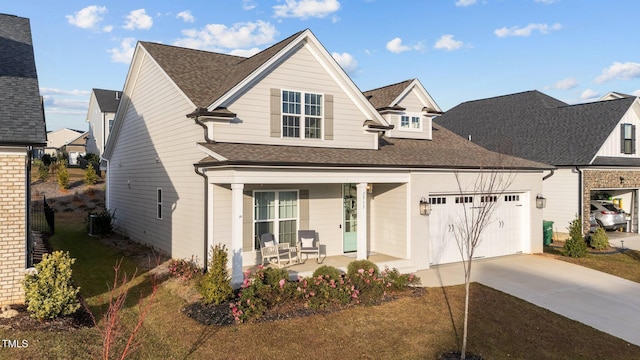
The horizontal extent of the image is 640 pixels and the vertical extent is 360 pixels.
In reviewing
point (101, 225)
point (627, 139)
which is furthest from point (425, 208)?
point (627, 139)

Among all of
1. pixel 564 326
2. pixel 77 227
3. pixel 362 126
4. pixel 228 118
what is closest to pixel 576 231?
pixel 564 326

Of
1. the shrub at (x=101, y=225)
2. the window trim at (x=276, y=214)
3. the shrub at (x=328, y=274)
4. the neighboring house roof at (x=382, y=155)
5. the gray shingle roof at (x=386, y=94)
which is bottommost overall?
the shrub at (x=328, y=274)

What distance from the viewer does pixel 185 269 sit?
12.0m

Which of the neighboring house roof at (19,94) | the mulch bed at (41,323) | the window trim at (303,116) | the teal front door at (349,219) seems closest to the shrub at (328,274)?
the teal front door at (349,219)

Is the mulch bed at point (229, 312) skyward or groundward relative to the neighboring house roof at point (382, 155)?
groundward

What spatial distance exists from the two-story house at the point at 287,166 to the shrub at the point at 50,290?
3681 mm

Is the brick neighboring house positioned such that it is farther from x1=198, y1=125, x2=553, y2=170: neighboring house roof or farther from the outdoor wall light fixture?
the outdoor wall light fixture

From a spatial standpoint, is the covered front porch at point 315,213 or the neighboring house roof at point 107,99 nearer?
the covered front porch at point 315,213

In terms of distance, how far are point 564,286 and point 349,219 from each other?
6.94m

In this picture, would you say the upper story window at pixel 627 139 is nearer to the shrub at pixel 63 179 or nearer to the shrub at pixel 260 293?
the shrub at pixel 260 293

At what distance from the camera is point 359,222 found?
12.9 m

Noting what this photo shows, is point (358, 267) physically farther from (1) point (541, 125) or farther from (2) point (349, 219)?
(1) point (541, 125)

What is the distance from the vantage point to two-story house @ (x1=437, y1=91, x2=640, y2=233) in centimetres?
2069

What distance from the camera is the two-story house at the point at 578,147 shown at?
2069 cm
